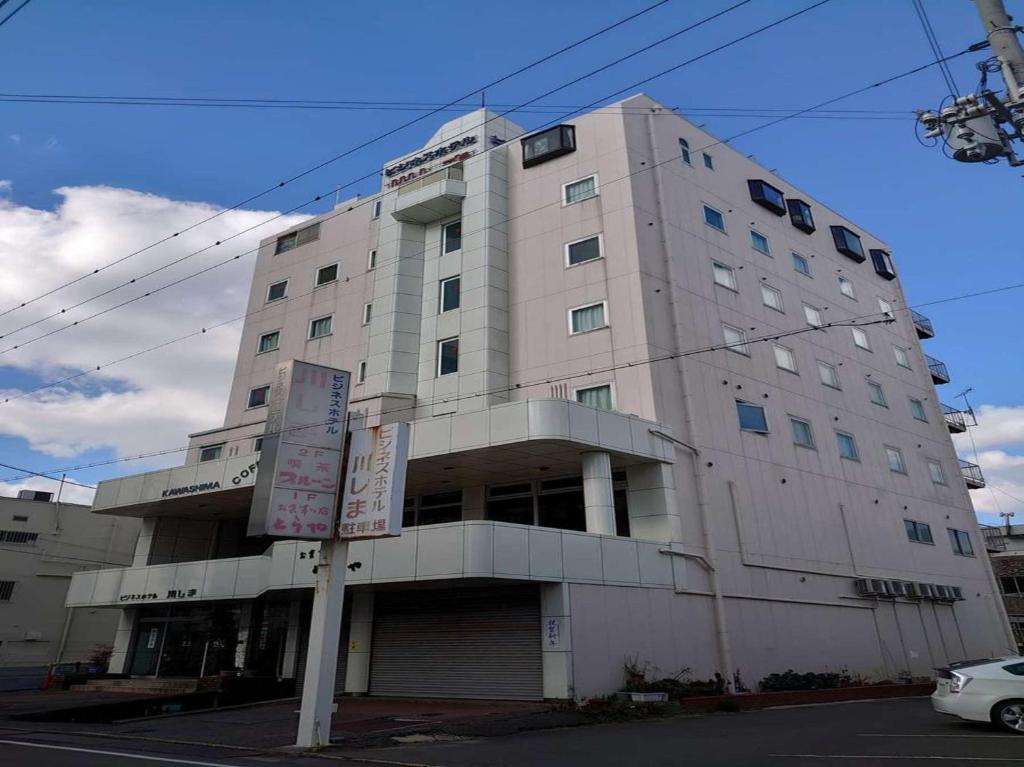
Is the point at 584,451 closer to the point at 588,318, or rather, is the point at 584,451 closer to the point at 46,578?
the point at 588,318

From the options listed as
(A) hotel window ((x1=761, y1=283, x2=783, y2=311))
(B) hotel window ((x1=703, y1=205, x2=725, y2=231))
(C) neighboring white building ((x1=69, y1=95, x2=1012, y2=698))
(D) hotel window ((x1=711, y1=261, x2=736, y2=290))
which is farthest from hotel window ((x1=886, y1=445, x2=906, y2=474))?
(B) hotel window ((x1=703, y1=205, x2=725, y2=231))

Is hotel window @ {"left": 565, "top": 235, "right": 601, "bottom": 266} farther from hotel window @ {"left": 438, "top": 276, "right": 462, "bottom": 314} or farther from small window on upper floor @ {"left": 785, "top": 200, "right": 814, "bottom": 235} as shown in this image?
small window on upper floor @ {"left": 785, "top": 200, "right": 814, "bottom": 235}

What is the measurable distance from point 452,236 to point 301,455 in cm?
1874

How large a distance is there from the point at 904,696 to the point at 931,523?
1209 centimetres

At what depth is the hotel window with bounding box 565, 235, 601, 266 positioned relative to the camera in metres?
26.6

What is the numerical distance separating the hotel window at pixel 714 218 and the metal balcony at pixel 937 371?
1977 cm

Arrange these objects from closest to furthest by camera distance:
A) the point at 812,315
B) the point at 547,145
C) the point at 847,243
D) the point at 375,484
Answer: the point at 375,484, the point at 547,145, the point at 812,315, the point at 847,243

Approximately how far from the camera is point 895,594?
91.5 feet

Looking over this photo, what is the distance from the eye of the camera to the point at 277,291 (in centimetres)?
3556

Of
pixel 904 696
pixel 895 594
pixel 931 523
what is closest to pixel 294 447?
pixel 904 696

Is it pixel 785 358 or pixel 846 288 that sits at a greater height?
pixel 846 288

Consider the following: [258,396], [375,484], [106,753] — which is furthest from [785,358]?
[106,753]

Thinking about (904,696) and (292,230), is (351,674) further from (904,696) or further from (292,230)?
(292,230)

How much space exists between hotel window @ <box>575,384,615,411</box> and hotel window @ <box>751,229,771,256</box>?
1266 cm
